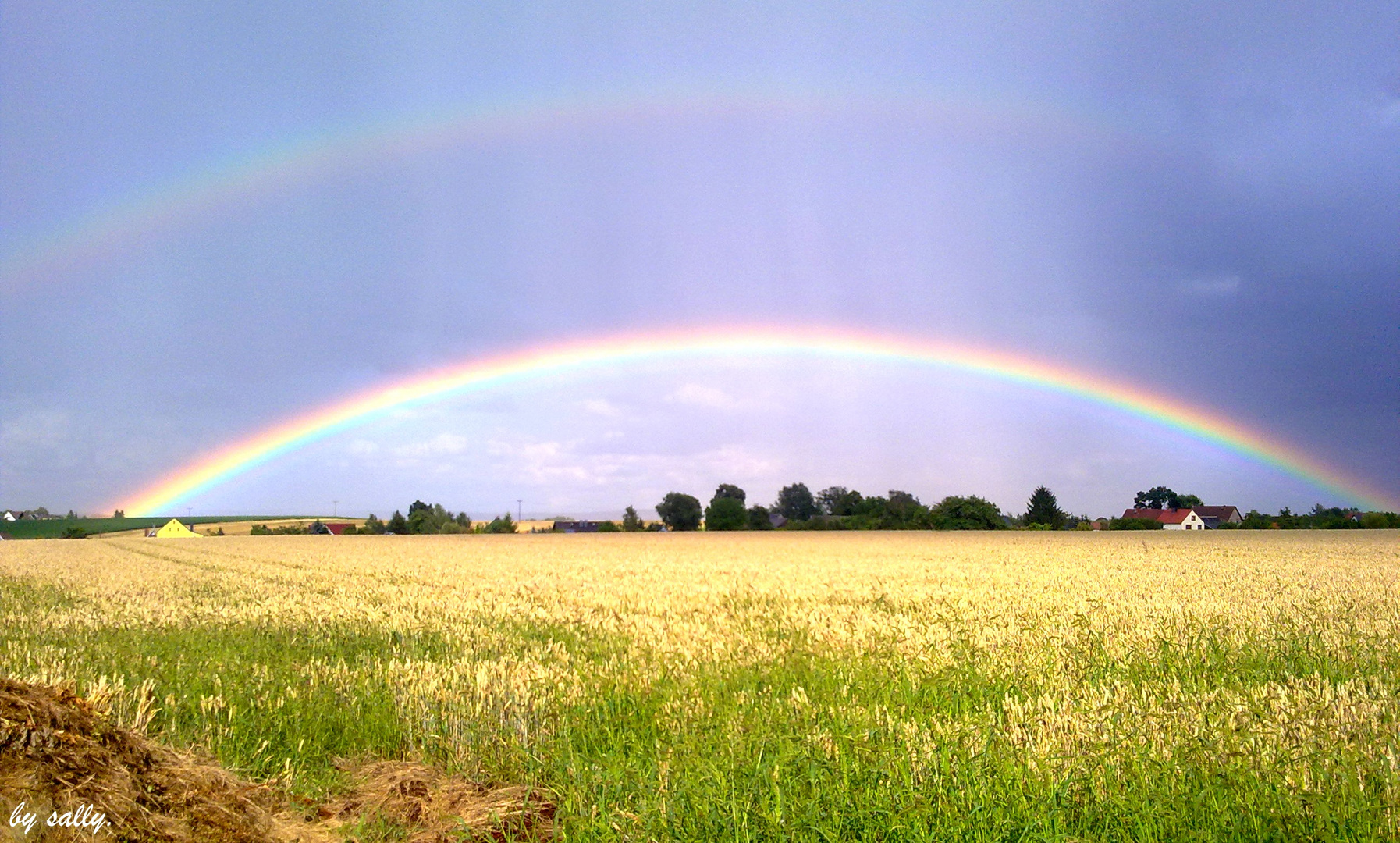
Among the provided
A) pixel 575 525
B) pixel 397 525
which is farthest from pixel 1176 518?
pixel 397 525

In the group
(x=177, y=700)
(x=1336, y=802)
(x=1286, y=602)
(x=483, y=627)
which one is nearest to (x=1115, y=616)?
(x=1286, y=602)

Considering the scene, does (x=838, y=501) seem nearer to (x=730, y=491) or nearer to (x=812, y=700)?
(x=730, y=491)

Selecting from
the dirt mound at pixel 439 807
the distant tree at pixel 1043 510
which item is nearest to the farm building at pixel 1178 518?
the distant tree at pixel 1043 510

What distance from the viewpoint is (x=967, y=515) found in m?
97.1

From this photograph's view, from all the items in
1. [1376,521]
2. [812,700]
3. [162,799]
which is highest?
[1376,521]

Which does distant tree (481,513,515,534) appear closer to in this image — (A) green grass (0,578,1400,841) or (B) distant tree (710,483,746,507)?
(B) distant tree (710,483,746,507)

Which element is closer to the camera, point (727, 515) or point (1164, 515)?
point (727, 515)

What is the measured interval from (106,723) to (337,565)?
26169 millimetres

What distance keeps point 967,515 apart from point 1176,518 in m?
52.1

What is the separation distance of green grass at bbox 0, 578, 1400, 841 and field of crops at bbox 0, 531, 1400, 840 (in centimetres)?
3

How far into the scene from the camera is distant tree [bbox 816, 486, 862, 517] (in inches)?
5064

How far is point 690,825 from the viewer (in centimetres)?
421

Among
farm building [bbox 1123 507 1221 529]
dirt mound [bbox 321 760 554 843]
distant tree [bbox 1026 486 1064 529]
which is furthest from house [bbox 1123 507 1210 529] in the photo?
dirt mound [bbox 321 760 554 843]

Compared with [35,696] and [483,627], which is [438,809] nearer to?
[35,696]
